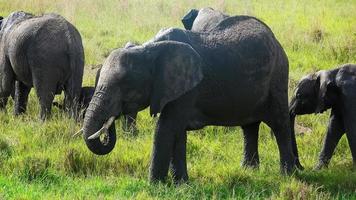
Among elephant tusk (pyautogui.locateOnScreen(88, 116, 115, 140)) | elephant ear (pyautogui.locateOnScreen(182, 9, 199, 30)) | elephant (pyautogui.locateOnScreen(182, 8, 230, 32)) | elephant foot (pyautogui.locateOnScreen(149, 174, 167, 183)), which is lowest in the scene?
elephant foot (pyautogui.locateOnScreen(149, 174, 167, 183))

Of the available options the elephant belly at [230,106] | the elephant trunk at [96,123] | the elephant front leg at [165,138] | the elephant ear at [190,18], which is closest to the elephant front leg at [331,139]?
the elephant belly at [230,106]

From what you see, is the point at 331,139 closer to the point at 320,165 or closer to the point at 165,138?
the point at 320,165

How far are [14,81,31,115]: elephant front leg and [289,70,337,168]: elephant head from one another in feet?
12.4

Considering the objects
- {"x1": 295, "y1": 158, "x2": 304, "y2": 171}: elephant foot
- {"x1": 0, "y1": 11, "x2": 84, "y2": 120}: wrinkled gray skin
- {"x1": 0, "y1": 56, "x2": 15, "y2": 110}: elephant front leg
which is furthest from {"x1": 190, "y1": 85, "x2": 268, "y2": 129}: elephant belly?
{"x1": 0, "y1": 56, "x2": 15, "y2": 110}: elephant front leg

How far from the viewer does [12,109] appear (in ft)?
33.6

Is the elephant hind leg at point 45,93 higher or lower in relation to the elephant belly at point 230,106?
lower

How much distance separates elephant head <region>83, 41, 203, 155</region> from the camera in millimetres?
6156

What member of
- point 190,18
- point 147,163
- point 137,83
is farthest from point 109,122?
point 190,18

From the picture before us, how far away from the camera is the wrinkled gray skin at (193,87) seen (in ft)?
20.5

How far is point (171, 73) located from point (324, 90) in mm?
2201

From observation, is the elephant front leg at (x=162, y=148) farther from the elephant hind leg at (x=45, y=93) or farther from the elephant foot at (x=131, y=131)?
the elephant hind leg at (x=45, y=93)

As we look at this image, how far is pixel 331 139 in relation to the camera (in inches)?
311

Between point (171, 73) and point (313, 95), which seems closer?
point (171, 73)

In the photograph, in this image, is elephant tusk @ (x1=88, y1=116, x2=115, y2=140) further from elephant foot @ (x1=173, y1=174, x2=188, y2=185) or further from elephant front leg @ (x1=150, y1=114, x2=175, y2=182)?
elephant foot @ (x1=173, y1=174, x2=188, y2=185)
